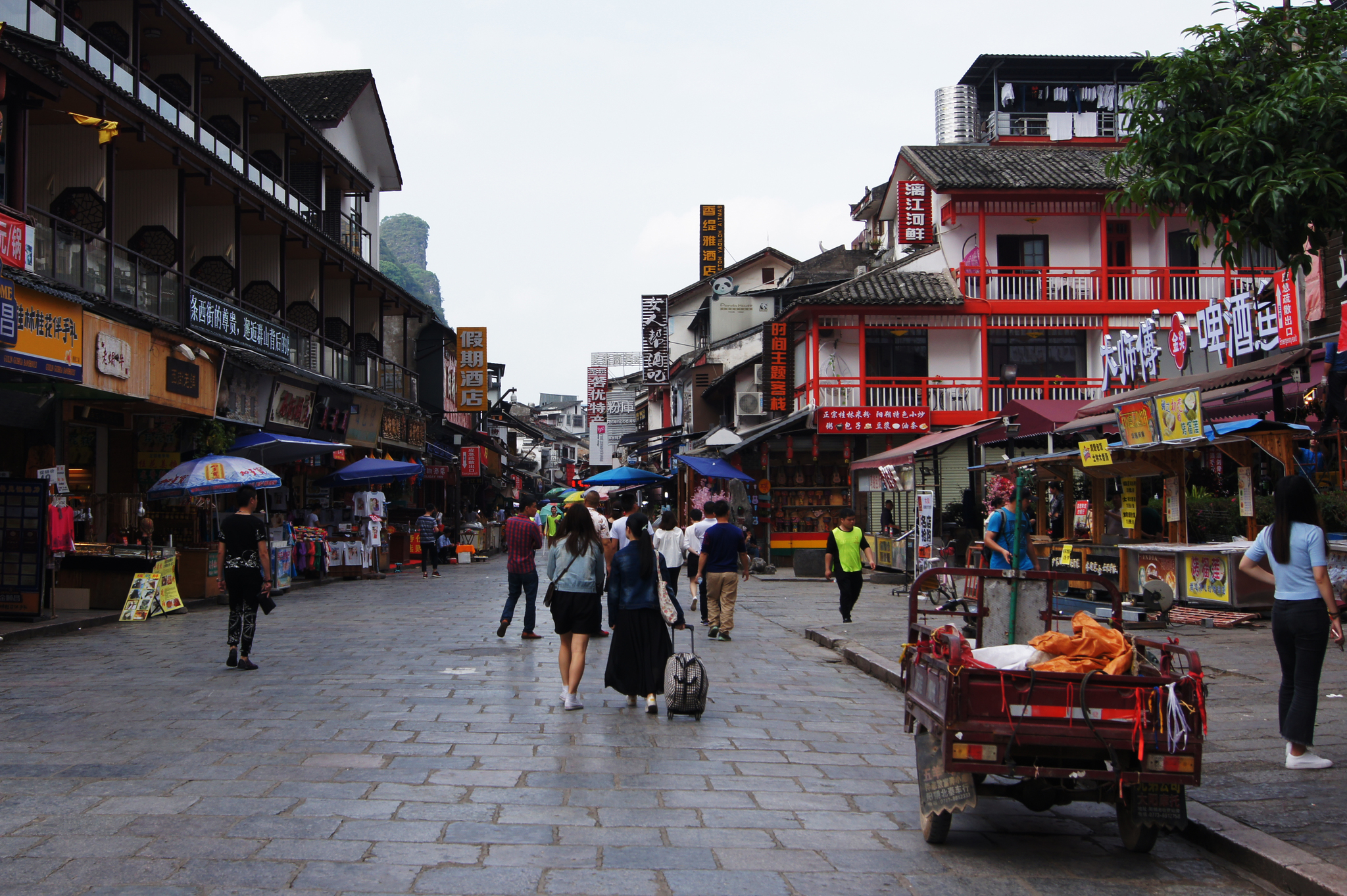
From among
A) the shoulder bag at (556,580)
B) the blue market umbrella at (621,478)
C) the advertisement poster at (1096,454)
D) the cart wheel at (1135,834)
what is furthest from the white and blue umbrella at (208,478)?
the cart wheel at (1135,834)

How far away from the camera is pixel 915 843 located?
5.42 metres

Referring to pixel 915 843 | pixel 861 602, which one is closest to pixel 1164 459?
pixel 861 602

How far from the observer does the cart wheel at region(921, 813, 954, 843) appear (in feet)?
17.4

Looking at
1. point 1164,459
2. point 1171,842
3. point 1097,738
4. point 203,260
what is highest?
point 203,260

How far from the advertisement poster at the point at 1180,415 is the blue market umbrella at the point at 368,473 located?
17.6 meters

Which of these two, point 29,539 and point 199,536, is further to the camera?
point 199,536

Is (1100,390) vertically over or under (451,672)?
over

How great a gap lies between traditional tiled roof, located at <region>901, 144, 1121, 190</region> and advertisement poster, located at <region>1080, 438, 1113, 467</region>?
15711 millimetres

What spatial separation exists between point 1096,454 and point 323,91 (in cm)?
2693

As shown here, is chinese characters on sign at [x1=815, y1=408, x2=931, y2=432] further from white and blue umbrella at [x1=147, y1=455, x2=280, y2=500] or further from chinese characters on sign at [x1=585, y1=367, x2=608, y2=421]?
chinese characters on sign at [x1=585, y1=367, x2=608, y2=421]

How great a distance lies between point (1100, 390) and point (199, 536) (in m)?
22.2

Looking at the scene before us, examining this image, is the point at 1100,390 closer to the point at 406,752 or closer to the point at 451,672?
the point at 451,672

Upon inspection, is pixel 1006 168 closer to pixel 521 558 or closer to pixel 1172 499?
pixel 1172 499

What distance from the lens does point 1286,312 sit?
1596cm
